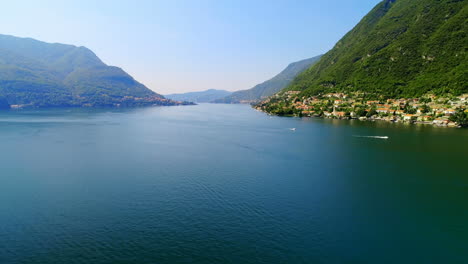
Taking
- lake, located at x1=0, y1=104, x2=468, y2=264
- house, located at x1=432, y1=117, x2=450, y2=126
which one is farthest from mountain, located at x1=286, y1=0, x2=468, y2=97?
lake, located at x1=0, y1=104, x2=468, y2=264

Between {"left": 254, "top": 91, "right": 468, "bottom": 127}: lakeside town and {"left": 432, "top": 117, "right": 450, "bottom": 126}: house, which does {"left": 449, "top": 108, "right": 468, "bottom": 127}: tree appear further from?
{"left": 432, "top": 117, "right": 450, "bottom": 126}: house

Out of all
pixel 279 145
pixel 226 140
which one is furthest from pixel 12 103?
pixel 279 145

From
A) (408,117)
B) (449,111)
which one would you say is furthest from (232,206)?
(408,117)

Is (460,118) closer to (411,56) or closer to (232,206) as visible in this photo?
(411,56)

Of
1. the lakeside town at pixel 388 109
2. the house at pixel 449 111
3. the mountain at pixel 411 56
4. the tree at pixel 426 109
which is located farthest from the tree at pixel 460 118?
the mountain at pixel 411 56

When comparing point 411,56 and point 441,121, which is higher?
point 411,56

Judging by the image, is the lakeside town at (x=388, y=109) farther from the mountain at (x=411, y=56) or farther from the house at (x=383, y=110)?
the mountain at (x=411, y=56)

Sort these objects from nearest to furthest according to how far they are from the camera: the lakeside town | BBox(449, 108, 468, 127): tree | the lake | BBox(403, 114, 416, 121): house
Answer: the lake → BBox(449, 108, 468, 127): tree → the lakeside town → BBox(403, 114, 416, 121): house

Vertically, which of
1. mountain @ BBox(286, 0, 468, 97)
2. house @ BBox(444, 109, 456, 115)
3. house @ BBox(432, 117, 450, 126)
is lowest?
house @ BBox(432, 117, 450, 126)
